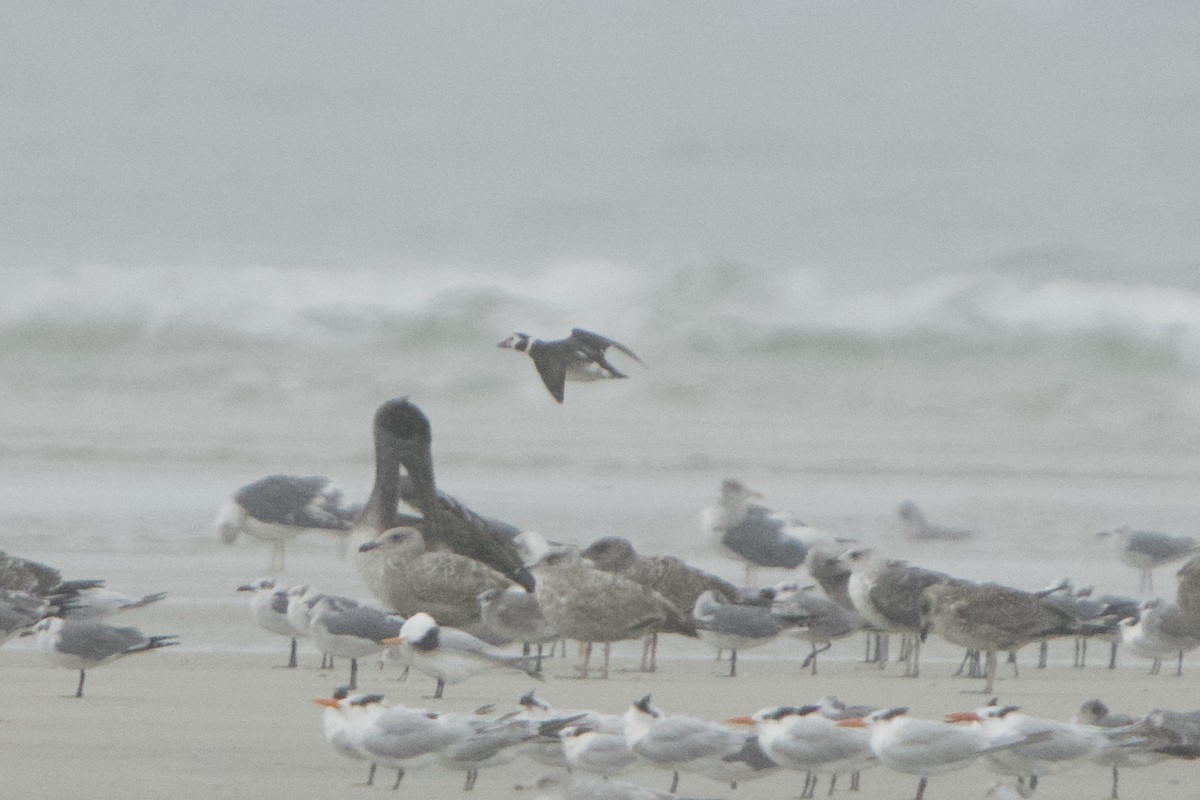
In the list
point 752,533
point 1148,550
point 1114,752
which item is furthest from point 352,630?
point 1148,550

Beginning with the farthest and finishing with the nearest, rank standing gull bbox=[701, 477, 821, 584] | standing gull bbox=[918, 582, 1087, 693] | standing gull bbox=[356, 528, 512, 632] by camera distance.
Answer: standing gull bbox=[701, 477, 821, 584], standing gull bbox=[356, 528, 512, 632], standing gull bbox=[918, 582, 1087, 693]

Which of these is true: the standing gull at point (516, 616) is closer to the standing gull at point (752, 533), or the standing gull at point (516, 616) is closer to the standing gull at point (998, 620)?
the standing gull at point (998, 620)

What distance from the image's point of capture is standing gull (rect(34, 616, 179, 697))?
9.36 metres

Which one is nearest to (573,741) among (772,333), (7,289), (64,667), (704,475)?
(64,667)

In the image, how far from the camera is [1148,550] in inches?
580

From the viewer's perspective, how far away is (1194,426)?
29.8 m

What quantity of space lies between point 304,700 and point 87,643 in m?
1.00

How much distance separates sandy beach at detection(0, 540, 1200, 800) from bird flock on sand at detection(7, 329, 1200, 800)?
0.39 feet

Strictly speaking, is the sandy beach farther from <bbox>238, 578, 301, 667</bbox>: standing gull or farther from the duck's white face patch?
the duck's white face patch

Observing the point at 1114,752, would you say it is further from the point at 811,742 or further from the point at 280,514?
the point at 280,514

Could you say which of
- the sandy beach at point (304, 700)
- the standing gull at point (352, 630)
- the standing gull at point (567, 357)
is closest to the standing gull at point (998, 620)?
the sandy beach at point (304, 700)

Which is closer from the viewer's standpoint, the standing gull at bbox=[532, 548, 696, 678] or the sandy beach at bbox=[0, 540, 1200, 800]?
the sandy beach at bbox=[0, 540, 1200, 800]

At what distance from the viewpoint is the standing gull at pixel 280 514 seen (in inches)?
620

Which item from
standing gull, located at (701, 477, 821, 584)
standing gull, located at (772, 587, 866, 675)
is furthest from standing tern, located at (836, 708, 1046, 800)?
standing gull, located at (701, 477, 821, 584)
